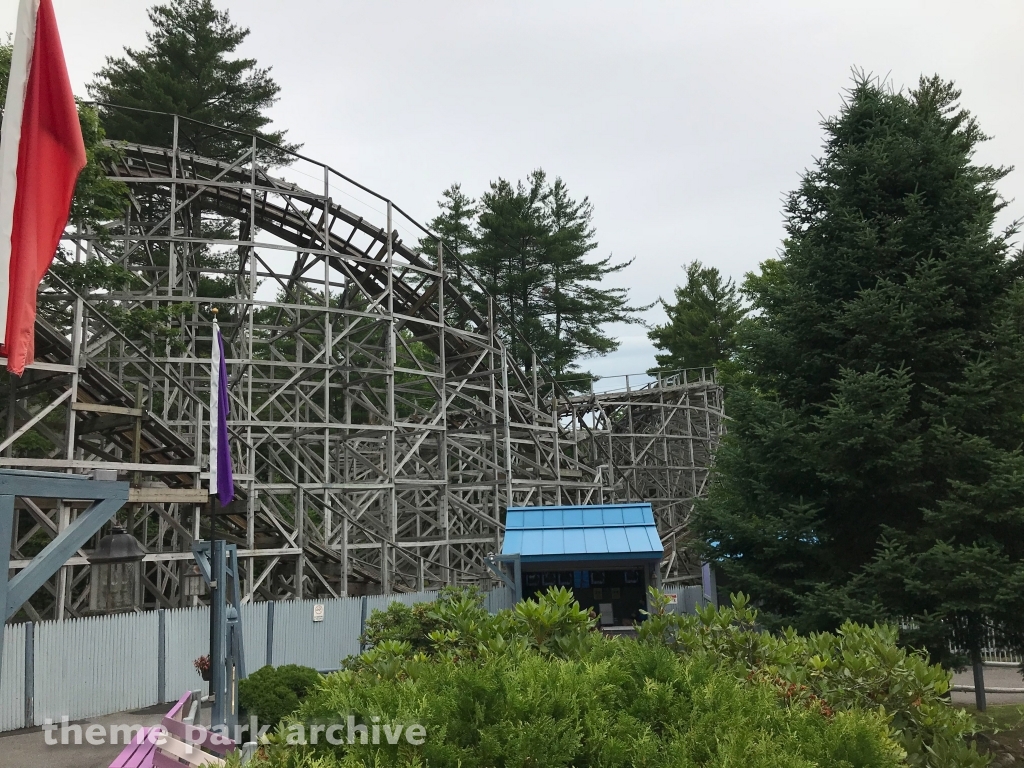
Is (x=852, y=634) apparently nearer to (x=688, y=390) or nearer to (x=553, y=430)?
(x=553, y=430)

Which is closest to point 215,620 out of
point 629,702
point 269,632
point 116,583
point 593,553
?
point 269,632

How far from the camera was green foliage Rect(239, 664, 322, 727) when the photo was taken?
31.5 ft

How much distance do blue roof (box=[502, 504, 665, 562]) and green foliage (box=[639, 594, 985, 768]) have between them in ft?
32.0

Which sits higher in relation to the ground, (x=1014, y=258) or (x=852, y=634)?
(x=1014, y=258)

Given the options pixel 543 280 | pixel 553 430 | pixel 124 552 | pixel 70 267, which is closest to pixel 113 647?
pixel 124 552

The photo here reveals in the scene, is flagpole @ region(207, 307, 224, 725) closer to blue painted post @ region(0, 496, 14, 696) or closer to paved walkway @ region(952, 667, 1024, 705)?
blue painted post @ region(0, 496, 14, 696)

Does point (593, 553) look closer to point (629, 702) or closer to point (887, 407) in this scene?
point (887, 407)

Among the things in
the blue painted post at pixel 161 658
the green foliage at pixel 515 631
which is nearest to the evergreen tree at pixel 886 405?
the green foliage at pixel 515 631

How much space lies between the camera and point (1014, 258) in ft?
36.1

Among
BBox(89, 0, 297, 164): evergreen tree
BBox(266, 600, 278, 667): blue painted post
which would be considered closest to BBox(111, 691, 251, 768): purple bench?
BBox(266, 600, 278, 667): blue painted post

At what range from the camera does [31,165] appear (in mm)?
4660

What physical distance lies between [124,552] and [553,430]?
15.4 m

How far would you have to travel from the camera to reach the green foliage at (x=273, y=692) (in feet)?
31.5

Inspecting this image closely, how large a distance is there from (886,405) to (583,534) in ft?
25.3
